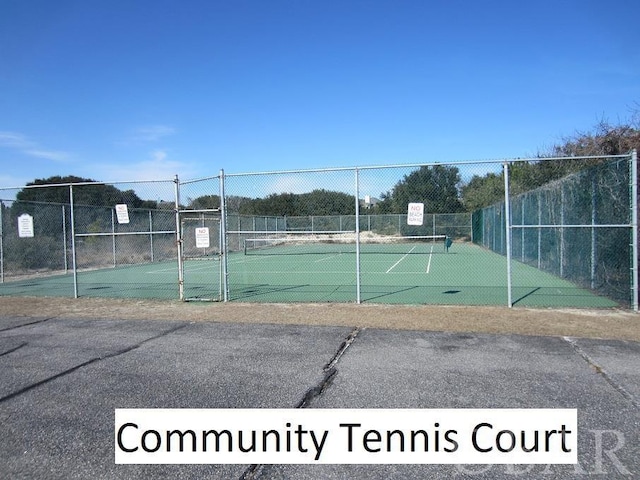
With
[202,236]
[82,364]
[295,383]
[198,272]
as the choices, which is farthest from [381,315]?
[198,272]

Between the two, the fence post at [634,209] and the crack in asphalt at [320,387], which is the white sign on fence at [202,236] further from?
the fence post at [634,209]

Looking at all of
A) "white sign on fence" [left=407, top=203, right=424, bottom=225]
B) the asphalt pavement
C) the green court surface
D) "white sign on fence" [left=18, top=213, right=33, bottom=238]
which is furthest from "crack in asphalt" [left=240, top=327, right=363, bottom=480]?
"white sign on fence" [left=18, top=213, right=33, bottom=238]

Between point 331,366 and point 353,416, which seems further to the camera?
point 331,366

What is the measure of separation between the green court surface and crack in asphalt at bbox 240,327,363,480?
3810 millimetres

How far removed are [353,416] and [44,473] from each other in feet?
7.53

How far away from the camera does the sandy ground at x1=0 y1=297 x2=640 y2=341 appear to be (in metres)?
6.95

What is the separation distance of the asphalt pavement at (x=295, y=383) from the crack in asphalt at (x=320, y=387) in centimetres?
1

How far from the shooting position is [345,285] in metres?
12.2

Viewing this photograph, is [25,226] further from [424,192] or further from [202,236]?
[424,192]

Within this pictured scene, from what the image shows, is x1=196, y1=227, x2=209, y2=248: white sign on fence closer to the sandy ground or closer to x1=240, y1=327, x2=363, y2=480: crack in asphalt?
the sandy ground

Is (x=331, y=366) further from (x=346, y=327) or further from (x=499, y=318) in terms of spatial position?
(x=499, y=318)

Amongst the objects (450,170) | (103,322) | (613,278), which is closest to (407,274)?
(450,170)

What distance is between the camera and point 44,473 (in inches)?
123

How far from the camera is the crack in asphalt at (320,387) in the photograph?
3.09 metres
